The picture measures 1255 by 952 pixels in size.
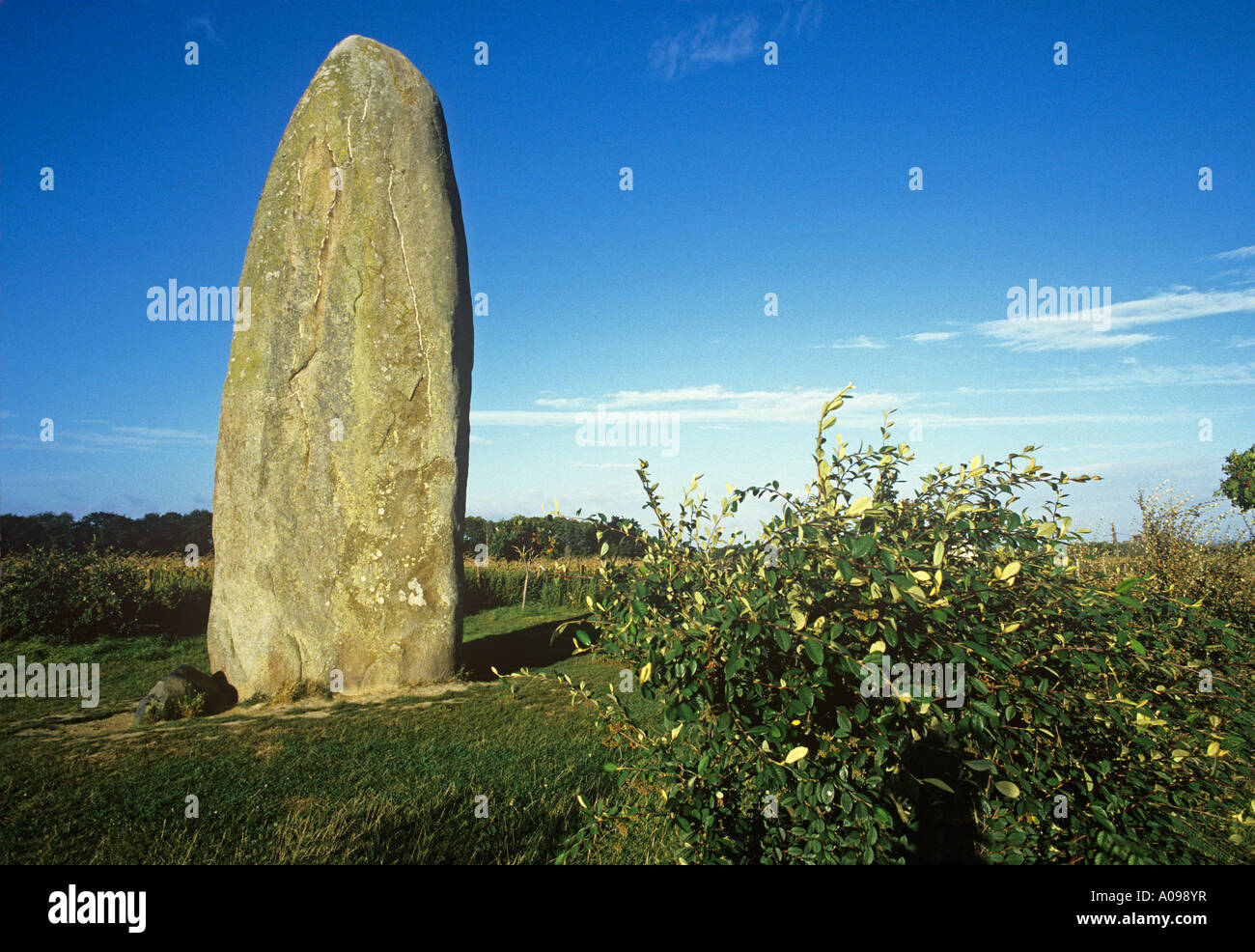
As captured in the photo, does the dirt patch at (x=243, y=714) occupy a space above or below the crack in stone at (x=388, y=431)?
below

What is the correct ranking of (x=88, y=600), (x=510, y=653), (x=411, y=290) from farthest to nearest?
(x=88, y=600) < (x=510, y=653) < (x=411, y=290)

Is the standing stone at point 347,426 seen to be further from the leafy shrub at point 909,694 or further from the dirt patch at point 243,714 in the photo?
the leafy shrub at point 909,694

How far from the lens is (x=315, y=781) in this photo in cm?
507

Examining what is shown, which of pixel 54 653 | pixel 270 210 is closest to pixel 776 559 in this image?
pixel 270 210

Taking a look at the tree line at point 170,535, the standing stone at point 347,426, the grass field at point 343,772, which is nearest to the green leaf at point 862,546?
the grass field at point 343,772

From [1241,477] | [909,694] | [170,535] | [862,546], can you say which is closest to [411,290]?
[862,546]

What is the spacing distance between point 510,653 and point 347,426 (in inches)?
167

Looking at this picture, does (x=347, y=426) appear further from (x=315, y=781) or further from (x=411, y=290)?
(x=315, y=781)

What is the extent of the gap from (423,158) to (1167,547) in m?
10.2

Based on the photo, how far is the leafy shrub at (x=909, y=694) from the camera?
7.47ft

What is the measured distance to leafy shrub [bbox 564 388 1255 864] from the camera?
2277 millimetres

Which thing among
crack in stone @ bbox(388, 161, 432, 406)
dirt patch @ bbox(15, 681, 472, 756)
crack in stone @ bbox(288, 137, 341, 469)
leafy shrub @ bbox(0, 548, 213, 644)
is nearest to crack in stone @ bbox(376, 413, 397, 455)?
crack in stone @ bbox(388, 161, 432, 406)

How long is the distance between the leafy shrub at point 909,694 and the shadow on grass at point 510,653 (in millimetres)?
6493

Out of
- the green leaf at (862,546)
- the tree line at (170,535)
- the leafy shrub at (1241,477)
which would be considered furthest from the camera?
the leafy shrub at (1241,477)
